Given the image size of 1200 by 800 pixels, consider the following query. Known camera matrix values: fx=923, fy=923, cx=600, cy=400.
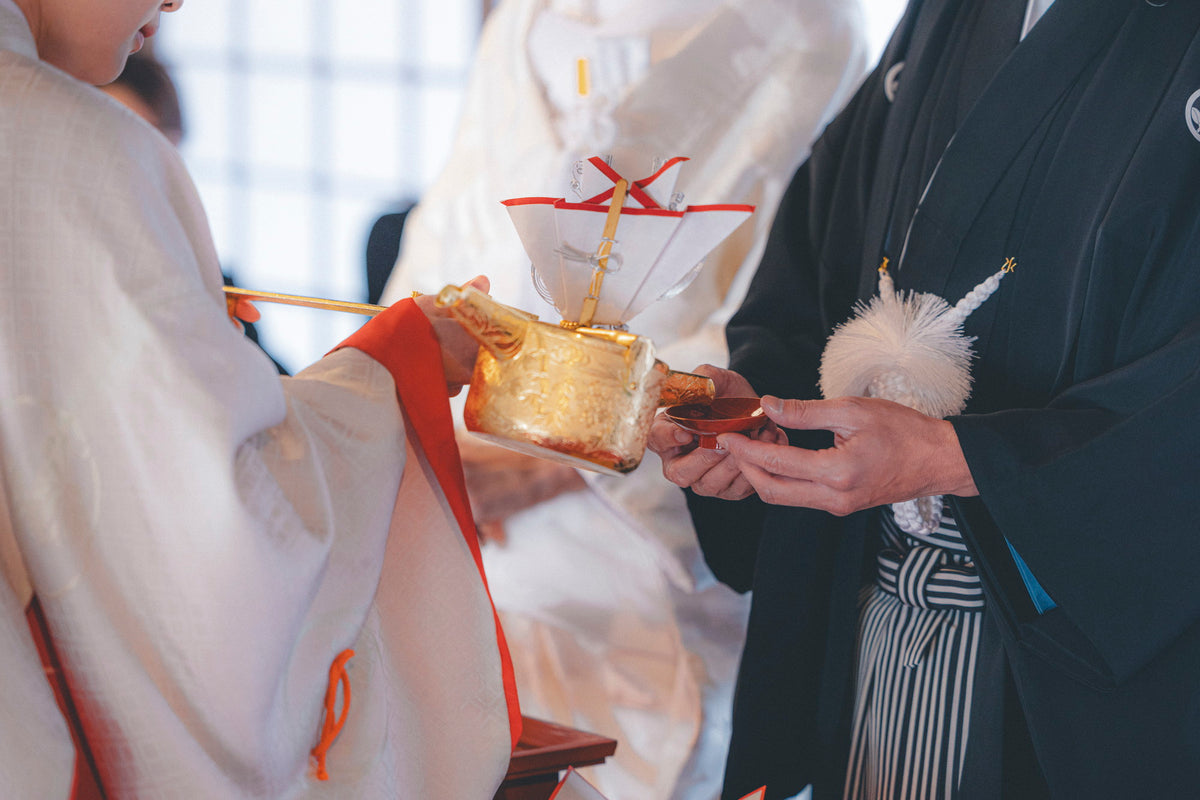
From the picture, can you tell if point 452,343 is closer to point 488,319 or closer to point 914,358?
point 488,319

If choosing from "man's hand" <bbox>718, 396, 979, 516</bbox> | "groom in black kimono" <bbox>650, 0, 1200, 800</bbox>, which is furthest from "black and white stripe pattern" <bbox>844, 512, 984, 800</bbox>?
"man's hand" <bbox>718, 396, 979, 516</bbox>

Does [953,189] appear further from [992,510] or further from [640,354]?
[640,354]

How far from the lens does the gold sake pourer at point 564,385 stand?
764mm

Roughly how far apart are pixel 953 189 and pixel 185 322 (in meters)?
0.90

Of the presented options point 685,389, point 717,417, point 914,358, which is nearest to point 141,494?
point 685,389

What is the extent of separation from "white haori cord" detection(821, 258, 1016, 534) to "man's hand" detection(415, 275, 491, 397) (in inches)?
18.6

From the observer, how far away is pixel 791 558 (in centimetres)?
129

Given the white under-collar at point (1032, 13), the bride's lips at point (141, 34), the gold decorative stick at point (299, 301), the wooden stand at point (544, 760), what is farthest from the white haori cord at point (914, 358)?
the bride's lips at point (141, 34)

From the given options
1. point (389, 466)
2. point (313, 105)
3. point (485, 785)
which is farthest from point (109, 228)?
point (313, 105)

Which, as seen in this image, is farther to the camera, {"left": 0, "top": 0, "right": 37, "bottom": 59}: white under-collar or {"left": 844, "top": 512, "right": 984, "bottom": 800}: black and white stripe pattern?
{"left": 844, "top": 512, "right": 984, "bottom": 800}: black and white stripe pattern

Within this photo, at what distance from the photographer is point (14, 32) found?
0.68 m

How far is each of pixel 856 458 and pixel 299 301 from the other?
1.85ft

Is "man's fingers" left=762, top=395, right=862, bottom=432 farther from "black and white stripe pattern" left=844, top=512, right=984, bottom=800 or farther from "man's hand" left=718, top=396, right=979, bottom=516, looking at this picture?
"black and white stripe pattern" left=844, top=512, right=984, bottom=800

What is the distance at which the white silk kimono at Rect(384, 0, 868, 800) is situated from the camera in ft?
5.96
